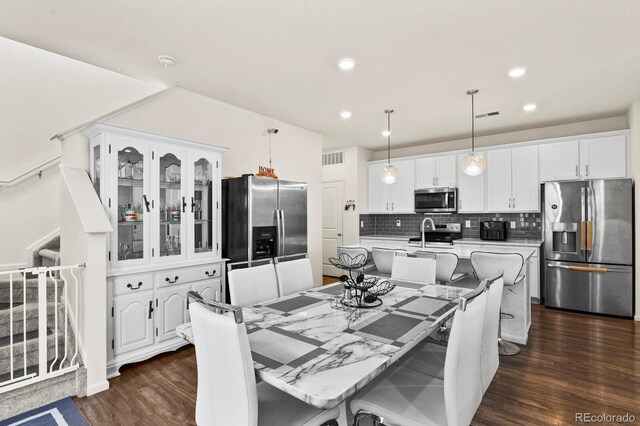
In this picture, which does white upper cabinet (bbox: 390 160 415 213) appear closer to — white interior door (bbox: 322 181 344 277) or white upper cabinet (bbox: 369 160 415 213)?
white upper cabinet (bbox: 369 160 415 213)

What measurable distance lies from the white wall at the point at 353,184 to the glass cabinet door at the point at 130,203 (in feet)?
14.0

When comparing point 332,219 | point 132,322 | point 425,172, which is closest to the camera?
point 132,322

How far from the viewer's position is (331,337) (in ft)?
5.14

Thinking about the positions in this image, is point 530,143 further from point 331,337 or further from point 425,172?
point 331,337

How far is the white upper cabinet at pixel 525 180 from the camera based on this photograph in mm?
5098

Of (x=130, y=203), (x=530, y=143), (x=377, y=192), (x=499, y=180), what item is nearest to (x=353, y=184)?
(x=377, y=192)

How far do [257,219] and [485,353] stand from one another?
262 cm

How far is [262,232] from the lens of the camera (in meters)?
3.81

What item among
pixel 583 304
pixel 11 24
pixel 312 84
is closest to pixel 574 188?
pixel 583 304

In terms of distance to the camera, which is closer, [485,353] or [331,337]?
[331,337]

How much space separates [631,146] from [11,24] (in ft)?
21.9

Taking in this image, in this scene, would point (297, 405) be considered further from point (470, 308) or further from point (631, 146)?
point (631, 146)

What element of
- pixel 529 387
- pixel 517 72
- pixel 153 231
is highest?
pixel 517 72

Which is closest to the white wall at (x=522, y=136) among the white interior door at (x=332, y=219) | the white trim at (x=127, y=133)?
the white interior door at (x=332, y=219)
